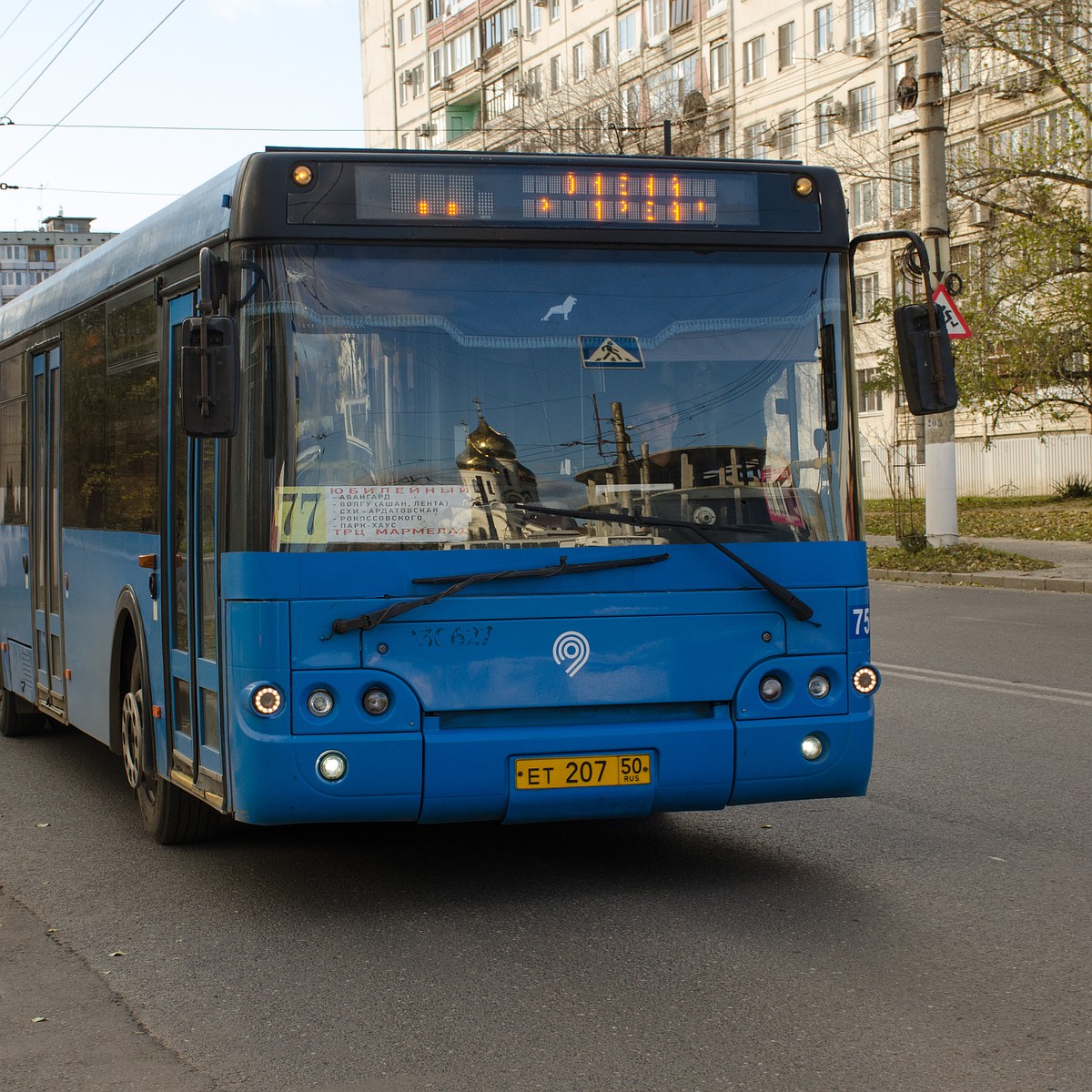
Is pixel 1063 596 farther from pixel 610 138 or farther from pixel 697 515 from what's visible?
pixel 610 138

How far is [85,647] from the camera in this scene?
8.64 meters

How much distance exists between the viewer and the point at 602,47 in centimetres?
6644

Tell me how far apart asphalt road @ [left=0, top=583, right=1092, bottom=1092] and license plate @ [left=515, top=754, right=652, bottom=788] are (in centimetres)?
49

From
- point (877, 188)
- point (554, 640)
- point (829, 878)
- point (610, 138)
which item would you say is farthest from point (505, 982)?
A: point (877, 188)

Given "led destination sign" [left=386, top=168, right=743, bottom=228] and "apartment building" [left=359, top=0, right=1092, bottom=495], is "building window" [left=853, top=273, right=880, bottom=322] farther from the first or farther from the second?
"led destination sign" [left=386, top=168, right=743, bottom=228]

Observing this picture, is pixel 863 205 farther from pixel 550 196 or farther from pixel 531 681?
pixel 531 681

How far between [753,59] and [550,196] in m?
56.3

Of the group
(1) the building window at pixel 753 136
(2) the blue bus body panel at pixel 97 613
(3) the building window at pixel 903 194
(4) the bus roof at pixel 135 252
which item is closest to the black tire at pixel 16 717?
(2) the blue bus body panel at pixel 97 613

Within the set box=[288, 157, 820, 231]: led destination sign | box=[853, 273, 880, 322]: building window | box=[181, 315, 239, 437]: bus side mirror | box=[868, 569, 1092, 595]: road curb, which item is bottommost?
box=[868, 569, 1092, 595]: road curb

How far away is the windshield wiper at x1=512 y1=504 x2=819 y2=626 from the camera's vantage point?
6.06 metres

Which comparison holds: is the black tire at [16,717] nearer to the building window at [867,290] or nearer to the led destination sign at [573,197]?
the led destination sign at [573,197]

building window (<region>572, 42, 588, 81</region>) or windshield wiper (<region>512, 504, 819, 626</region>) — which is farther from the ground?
building window (<region>572, 42, 588, 81</region>)

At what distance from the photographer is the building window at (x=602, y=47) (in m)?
65.7

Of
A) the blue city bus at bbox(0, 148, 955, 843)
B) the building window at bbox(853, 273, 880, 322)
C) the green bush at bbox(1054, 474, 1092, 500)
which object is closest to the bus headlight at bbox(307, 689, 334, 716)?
the blue city bus at bbox(0, 148, 955, 843)
